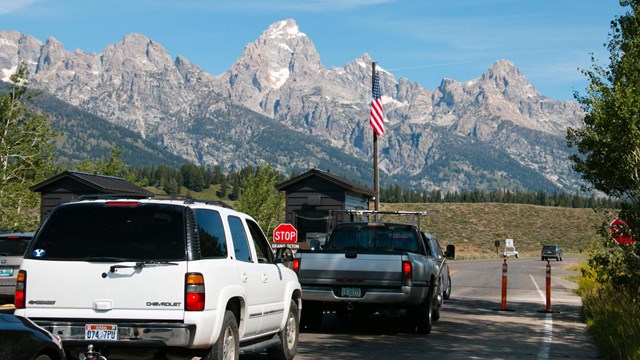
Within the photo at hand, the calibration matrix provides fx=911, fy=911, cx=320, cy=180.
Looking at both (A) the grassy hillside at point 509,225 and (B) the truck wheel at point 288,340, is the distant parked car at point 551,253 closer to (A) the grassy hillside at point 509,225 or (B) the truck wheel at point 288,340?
(A) the grassy hillside at point 509,225

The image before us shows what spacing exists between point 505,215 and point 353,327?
12982 cm

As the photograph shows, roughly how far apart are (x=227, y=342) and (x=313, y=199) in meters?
32.8

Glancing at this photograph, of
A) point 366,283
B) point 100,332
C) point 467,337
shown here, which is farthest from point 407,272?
point 100,332

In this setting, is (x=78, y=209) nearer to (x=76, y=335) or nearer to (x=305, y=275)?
(x=76, y=335)

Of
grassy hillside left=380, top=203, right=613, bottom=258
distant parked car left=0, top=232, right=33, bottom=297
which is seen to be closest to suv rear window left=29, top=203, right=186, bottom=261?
distant parked car left=0, top=232, right=33, bottom=297

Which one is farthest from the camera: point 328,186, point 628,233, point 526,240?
point 526,240

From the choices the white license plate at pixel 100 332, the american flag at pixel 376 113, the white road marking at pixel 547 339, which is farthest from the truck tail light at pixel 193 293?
the american flag at pixel 376 113

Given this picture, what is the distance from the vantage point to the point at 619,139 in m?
17.6

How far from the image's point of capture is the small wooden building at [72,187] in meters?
36.4

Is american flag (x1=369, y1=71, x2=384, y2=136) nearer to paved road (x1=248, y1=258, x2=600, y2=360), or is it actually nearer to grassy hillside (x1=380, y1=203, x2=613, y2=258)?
paved road (x1=248, y1=258, x2=600, y2=360)

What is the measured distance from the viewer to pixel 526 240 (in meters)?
130

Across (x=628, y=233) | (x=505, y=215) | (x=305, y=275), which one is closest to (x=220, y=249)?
(x=305, y=275)

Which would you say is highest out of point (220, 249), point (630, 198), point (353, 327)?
point (630, 198)

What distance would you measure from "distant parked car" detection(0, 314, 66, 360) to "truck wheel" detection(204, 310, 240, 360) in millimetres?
1725
